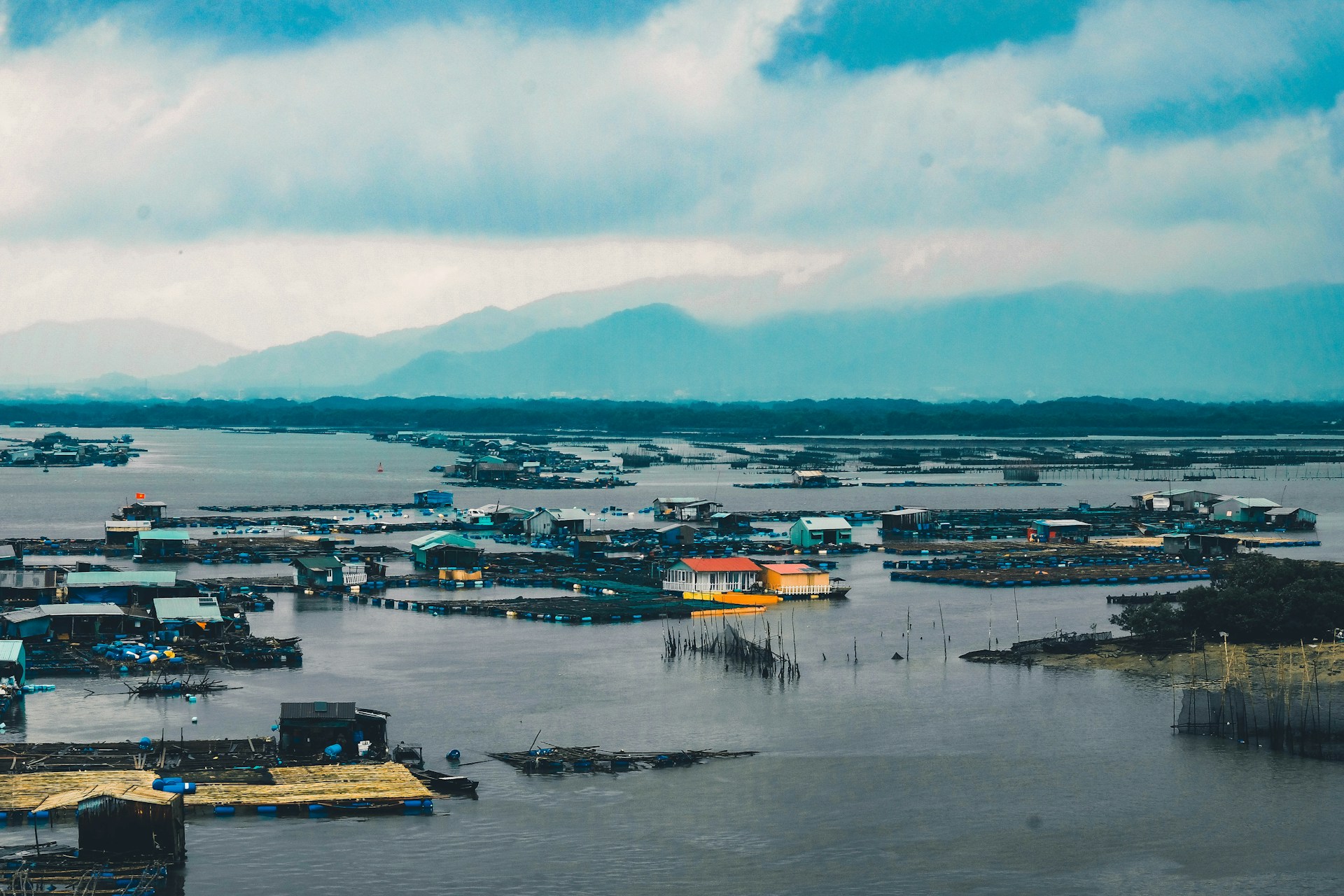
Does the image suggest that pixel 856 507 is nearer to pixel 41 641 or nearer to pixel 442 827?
pixel 41 641

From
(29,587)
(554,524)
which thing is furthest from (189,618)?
(554,524)

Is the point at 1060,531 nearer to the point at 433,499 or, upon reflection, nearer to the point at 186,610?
the point at 433,499

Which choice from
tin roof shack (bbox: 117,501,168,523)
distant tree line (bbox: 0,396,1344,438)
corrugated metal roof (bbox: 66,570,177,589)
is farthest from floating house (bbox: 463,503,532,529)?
distant tree line (bbox: 0,396,1344,438)

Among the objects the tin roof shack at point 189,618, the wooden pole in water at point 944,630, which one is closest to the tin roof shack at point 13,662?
the tin roof shack at point 189,618

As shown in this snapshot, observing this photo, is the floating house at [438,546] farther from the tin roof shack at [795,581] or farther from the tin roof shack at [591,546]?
the tin roof shack at [795,581]

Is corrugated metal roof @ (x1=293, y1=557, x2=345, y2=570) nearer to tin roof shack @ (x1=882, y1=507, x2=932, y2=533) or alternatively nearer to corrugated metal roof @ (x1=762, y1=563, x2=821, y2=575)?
corrugated metal roof @ (x1=762, y1=563, x2=821, y2=575)

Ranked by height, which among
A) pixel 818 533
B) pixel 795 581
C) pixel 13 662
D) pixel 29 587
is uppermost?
pixel 818 533

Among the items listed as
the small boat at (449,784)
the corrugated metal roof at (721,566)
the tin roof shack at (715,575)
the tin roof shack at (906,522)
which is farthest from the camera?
the tin roof shack at (906,522)
